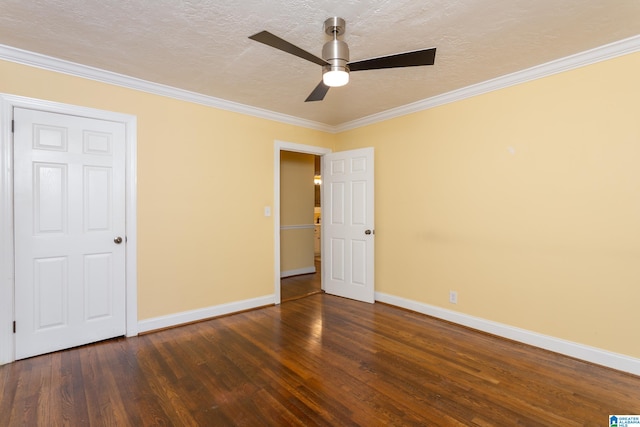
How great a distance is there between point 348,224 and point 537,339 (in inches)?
98.1

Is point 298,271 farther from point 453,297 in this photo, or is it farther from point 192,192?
point 453,297

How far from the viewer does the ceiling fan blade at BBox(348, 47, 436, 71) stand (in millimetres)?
1922

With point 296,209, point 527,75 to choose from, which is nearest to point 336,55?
point 527,75

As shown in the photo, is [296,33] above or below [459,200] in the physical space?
above

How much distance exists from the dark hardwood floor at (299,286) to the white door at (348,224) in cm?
32

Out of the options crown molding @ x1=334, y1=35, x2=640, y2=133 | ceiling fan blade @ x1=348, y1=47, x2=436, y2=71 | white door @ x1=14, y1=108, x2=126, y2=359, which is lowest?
white door @ x1=14, y1=108, x2=126, y2=359

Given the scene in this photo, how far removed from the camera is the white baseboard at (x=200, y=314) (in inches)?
126

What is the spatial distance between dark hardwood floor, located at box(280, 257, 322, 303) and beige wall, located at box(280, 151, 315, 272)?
0.29 m

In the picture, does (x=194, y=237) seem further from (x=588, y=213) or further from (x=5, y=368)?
(x=588, y=213)

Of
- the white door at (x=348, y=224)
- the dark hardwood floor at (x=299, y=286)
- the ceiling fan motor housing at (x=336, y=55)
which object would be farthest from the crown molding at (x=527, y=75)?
the dark hardwood floor at (x=299, y=286)

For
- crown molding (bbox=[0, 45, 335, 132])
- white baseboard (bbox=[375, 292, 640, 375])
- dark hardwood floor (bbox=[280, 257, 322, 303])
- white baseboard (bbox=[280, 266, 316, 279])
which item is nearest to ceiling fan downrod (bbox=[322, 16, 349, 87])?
crown molding (bbox=[0, 45, 335, 132])

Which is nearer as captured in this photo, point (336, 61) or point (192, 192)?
point (336, 61)

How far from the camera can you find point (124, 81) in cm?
301

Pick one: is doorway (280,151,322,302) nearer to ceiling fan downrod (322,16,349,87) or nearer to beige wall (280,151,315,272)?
beige wall (280,151,315,272)
